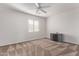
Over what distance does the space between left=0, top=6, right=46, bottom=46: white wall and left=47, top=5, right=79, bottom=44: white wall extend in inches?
11.1

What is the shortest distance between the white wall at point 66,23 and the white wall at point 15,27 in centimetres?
28

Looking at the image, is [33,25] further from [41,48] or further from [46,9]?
[41,48]

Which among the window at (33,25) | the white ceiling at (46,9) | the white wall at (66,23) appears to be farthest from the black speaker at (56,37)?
the white ceiling at (46,9)

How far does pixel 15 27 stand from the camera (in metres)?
2.06

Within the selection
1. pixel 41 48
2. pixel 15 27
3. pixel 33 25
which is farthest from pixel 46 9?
pixel 41 48

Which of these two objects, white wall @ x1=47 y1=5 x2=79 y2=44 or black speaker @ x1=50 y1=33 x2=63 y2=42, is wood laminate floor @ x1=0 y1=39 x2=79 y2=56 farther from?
white wall @ x1=47 y1=5 x2=79 y2=44

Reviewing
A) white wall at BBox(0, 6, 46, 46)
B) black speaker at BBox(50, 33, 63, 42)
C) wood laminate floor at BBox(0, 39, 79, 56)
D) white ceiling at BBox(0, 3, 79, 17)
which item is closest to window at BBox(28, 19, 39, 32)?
white wall at BBox(0, 6, 46, 46)

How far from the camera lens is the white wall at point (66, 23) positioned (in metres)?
2.00

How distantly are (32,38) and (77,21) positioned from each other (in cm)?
146

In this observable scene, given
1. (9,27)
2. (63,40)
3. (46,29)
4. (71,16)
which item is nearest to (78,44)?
(63,40)

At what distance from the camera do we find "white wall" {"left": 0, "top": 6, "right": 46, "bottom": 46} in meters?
1.92

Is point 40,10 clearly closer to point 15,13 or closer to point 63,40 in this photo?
point 15,13

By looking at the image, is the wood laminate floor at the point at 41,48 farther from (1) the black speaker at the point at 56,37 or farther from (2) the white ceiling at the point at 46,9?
(2) the white ceiling at the point at 46,9

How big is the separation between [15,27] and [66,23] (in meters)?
1.58
